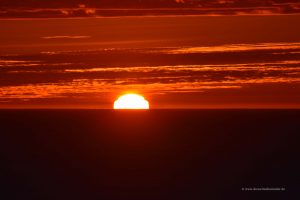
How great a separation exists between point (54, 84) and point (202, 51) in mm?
1394

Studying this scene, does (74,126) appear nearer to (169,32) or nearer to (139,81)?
(139,81)

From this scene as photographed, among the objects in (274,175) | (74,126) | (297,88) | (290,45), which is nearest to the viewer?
(274,175)

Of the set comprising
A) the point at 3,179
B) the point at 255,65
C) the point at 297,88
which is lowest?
the point at 3,179

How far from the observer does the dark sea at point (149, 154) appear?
18.2 ft

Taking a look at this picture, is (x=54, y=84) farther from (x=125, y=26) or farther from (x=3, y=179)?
(x=3, y=179)

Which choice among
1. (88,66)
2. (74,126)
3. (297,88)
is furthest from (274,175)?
(88,66)

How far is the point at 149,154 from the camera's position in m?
5.79

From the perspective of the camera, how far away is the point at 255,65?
943 cm

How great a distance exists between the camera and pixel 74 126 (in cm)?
602

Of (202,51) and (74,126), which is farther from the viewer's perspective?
(202,51)

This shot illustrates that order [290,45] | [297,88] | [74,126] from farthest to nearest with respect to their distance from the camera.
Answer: [290,45]
[297,88]
[74,126]

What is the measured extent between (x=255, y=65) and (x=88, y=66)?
1486 mm

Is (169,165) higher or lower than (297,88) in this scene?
lower

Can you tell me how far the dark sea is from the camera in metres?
5.54
